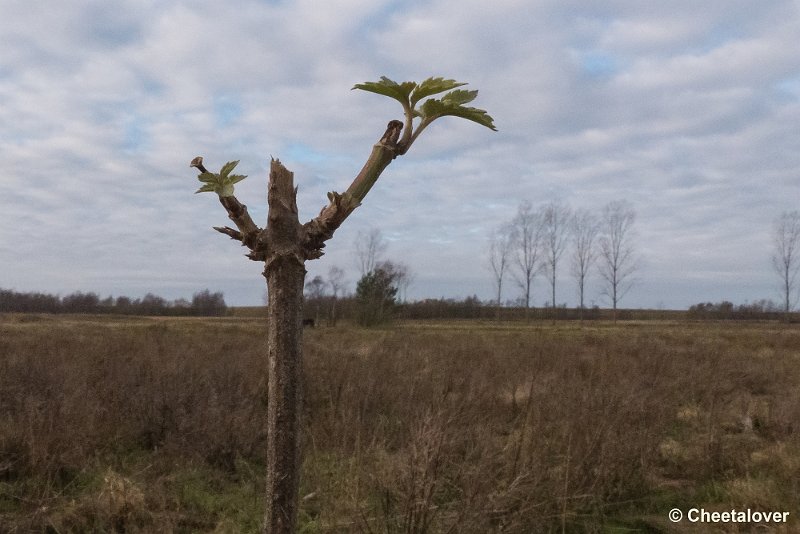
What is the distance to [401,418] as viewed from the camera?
581cm

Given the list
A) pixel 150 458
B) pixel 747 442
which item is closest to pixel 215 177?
pixel 150 458

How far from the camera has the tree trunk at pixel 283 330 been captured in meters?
1.13

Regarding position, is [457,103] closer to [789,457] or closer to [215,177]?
[215,177]

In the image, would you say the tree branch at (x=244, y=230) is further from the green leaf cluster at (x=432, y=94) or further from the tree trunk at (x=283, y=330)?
the green leaf cluster at (x=432, y=94)

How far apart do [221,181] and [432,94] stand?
16.1 inches

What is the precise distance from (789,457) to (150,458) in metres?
5.29

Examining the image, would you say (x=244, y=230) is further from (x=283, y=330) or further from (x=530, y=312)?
(x=530, y=312)

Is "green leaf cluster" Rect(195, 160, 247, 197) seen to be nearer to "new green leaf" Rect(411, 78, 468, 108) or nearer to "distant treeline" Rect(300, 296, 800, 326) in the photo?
"new green leaf" Rect(411, 78, 468, 108)

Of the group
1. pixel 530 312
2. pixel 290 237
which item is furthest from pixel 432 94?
pixel 530 312

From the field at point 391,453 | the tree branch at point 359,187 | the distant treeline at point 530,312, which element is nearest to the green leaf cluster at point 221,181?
the tree branch at point 359,187

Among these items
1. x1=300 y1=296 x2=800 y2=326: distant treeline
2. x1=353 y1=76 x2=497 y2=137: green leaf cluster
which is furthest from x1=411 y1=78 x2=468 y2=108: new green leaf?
x1=300 y1=296 x2=800 y2=326: distant treeline

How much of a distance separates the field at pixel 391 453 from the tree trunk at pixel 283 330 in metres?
1.77

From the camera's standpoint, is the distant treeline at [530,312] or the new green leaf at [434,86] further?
the distant treeline at [530,312]

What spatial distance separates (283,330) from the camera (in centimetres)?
112
